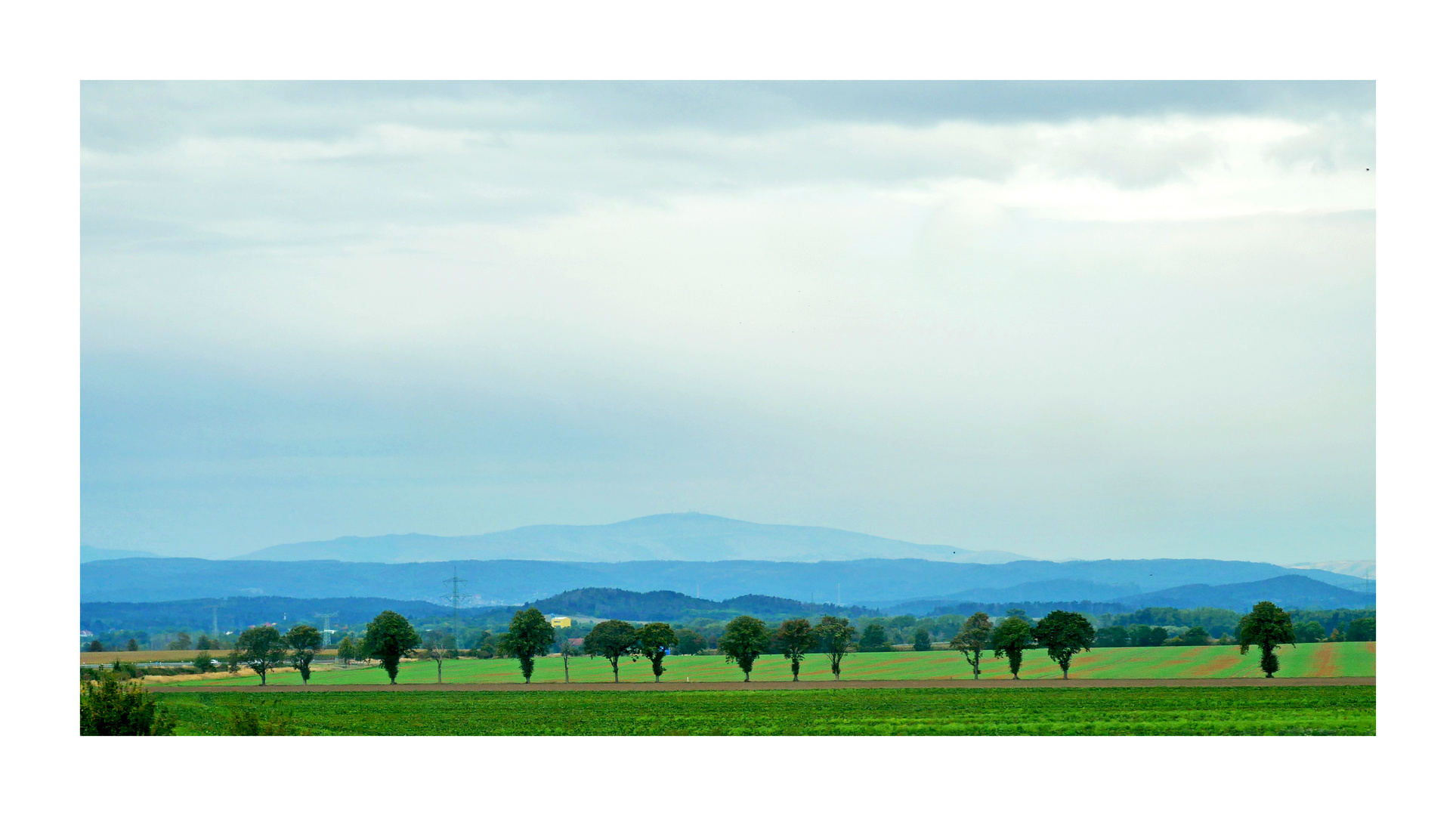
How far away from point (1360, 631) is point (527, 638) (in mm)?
78844

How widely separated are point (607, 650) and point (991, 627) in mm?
28192

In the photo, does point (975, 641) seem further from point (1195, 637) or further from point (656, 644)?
point (1195, 637)

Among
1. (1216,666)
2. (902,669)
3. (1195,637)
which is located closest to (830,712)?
(902,669)

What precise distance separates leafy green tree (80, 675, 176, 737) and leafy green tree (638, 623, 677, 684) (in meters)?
46.3

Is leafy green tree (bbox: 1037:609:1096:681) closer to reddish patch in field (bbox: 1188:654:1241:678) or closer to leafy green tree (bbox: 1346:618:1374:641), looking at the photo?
reddish patch in field (bbox: 1188:654:1241:678)

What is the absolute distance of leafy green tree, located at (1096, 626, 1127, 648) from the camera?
113812 millimetres

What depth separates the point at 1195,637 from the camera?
127 metres

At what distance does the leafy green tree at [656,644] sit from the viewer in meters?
82.9

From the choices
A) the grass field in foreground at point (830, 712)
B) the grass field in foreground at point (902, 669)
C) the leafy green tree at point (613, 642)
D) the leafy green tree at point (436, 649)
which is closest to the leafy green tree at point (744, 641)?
the grass field in foreground at point (902, 669)

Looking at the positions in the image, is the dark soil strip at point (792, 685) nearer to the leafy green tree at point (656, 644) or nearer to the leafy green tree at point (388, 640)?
the leafy green tree at point (388, 640)

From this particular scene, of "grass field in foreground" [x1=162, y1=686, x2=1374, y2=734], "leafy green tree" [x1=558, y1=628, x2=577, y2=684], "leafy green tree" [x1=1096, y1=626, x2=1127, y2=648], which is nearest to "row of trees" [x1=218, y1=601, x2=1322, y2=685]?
"leafy green tree" [x1=558, y1=628, x2=577, y2=684]

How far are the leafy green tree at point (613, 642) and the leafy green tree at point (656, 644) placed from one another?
3.61 ft

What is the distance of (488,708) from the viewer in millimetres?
66750
